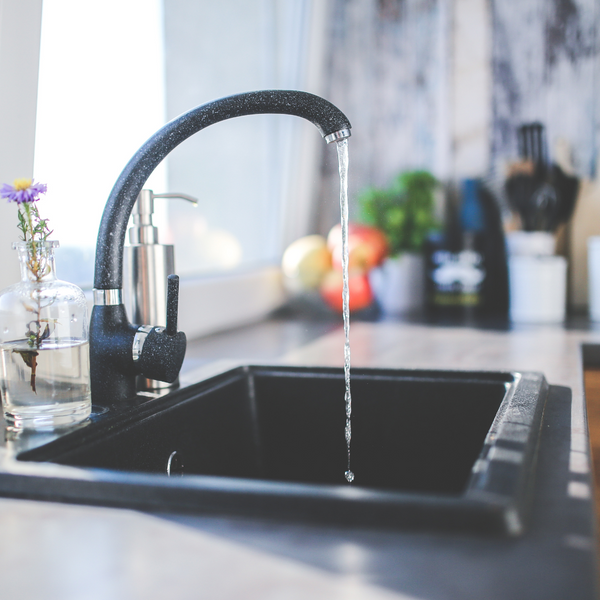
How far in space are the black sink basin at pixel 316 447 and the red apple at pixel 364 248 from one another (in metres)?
0.88

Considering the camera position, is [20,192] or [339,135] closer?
[20,192]

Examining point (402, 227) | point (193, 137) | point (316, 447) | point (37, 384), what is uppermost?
point (193, 137)

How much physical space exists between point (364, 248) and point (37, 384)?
129 centimetres

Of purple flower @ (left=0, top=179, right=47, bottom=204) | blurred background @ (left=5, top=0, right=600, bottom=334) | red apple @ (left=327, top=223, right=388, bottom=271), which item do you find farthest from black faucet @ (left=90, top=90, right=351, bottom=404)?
red apple @ (left=327, top=223, right=388, bottom=271)

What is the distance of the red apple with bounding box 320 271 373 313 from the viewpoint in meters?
1.82

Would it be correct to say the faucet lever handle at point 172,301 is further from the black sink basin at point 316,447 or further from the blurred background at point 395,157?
the blurred background at point 395,157

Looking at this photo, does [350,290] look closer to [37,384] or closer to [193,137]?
[193,137]

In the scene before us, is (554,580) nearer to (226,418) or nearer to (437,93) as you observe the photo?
(226,418)

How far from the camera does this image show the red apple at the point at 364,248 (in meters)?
1.82

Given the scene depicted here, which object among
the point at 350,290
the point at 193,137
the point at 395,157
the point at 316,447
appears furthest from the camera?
the point at 395,157

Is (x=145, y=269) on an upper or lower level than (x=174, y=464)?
upper

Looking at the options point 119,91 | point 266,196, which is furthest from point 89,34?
point 266,196

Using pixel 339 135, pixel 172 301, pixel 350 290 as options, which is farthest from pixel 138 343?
pixel 350 290

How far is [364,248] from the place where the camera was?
1.83 meters
